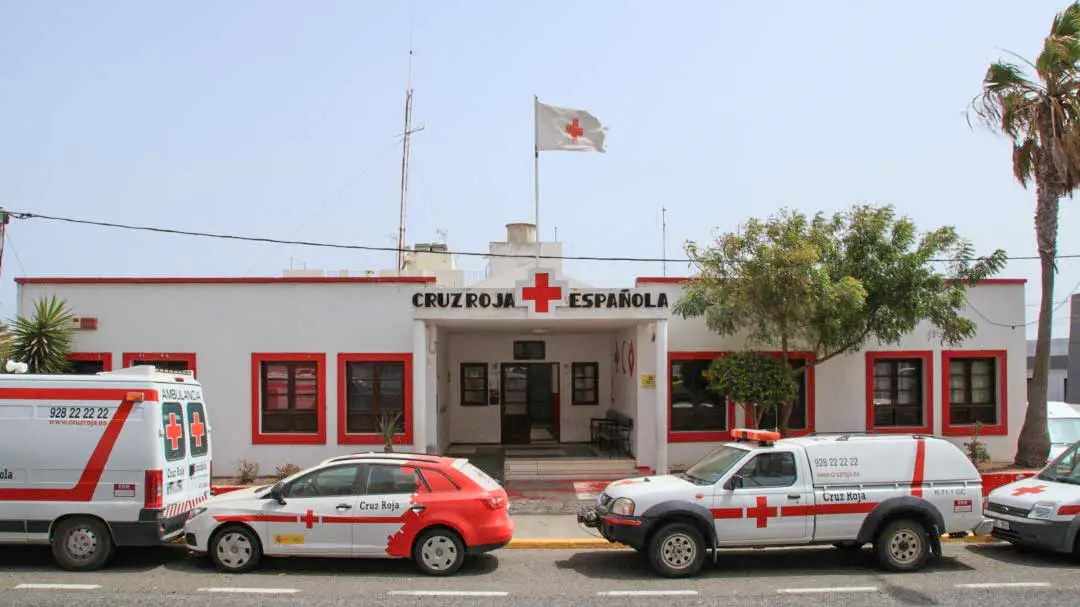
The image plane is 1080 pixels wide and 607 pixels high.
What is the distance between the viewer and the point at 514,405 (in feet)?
70.0

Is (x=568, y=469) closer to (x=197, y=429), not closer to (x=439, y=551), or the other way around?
(x=439, y=551)

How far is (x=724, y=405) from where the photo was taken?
1781 centimetres

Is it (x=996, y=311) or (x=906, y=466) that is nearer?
(x=906, y=466)

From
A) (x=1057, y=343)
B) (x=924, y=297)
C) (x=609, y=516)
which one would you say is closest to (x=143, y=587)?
(x=609, y=516)

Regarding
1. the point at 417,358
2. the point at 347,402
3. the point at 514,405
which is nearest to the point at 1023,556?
the point at 417,358

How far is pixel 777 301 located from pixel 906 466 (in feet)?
17.9

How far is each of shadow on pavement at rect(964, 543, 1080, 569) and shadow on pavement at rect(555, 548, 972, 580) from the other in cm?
71

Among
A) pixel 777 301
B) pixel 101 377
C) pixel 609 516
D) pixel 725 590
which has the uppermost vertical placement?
pixel 777 301

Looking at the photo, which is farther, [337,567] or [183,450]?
[183,450]

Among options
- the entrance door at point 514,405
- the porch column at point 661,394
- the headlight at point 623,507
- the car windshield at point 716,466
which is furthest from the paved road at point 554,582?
the entrance door at point 514,405

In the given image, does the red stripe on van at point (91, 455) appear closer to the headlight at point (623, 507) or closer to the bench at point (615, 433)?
the headlight at point (623, 507)

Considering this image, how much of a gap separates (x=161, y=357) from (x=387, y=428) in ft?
15.3

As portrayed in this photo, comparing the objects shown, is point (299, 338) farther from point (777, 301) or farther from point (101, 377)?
point (777, 301)

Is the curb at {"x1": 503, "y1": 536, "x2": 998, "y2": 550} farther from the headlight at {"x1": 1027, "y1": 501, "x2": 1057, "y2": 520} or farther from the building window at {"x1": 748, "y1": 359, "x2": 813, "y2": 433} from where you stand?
the building window at {"x1": 748, "y1": 359, "x2": 813, "y2": 433}
